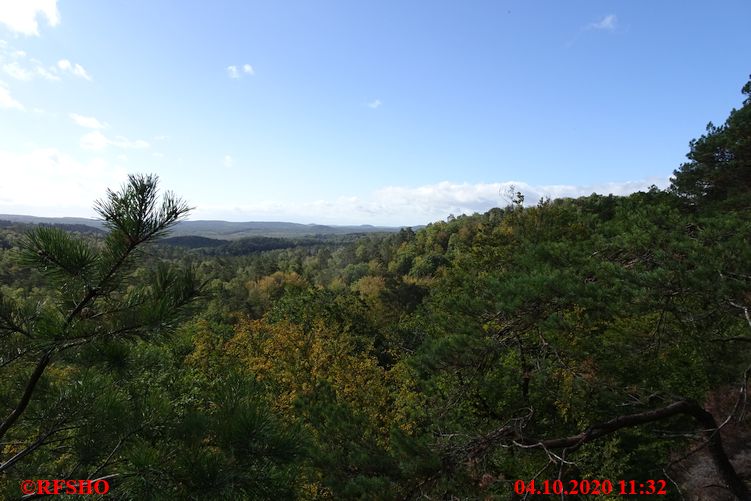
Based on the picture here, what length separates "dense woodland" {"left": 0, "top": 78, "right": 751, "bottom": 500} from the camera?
7.59 ft

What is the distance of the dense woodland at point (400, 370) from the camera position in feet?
7.59

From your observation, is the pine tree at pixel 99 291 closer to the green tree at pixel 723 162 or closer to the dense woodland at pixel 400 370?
the dense woodland at pixel 400 370

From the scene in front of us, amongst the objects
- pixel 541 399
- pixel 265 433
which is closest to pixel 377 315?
pixel 541 399

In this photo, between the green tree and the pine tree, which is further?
the green tree

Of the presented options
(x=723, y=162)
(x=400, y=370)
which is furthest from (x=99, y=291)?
(x=723, y=162)

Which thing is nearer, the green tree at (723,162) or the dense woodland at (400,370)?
the dense woodland at (400,370)

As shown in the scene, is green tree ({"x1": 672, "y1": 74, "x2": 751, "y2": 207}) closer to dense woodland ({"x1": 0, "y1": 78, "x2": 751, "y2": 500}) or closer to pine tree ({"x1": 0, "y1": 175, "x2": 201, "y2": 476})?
dense woodland ({"x1": 0, "y1": 78, "x2": 751, "y2": 500})

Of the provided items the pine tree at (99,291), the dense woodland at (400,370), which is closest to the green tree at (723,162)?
the dense woodland at (400,370)

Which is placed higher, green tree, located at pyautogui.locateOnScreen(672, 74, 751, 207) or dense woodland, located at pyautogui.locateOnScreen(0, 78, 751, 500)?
green tree, located at pyautogui.locateOnScreen(672, 74, 751, 207)

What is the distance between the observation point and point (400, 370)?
41.7 ft

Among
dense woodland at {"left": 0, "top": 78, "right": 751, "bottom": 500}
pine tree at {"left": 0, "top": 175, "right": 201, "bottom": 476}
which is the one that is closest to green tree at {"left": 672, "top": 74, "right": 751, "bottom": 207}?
dense woodland at {"left": 0, "top": 78, "right": 751, "bottom": 500}

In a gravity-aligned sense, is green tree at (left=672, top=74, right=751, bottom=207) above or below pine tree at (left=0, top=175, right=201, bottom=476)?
above

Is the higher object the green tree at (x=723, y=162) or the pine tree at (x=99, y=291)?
the green tree at (x=723, y=162)

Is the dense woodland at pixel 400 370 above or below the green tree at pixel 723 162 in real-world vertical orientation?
below
